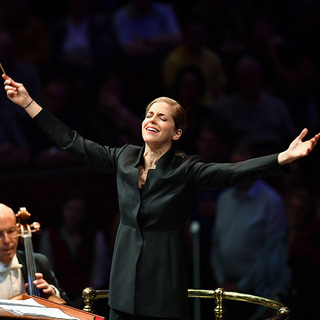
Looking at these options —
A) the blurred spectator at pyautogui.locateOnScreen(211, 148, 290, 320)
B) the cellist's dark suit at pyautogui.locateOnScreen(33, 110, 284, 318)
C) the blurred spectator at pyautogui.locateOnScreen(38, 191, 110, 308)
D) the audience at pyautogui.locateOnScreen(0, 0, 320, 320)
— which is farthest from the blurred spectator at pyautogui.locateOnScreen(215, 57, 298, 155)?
the cellist's dark suit at pyautogui.locateOnScreen(33, 110, 284, 318)

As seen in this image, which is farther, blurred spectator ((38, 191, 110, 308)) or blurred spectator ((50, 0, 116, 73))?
blurred spectator ((50, 0, 116, 73))

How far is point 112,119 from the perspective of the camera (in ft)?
22.1

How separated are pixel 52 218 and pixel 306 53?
9.22 ft

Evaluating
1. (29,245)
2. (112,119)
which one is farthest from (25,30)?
(29,245)

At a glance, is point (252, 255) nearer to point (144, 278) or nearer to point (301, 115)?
point (301, 115)

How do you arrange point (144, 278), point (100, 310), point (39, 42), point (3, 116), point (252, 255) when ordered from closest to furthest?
point (144, 278), point (100, 310), point (252, 255), point (3, 116), point (39, 42)

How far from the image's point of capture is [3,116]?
21.8 ft

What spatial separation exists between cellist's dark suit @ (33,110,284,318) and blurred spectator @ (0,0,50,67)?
169 inches

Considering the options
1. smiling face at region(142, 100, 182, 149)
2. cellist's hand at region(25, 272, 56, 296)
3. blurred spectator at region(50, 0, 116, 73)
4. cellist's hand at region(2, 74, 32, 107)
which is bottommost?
cellist's hand at region(25, 272, 56, 296)

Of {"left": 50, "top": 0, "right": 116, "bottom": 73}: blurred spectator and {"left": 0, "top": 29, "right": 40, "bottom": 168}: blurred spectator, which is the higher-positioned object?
{"left": 50, "top": 0, "right": 116, "bottom": 73}: blurred spectator

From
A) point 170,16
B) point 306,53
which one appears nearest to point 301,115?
point 306,53

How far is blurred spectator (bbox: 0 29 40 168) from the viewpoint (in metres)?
6.48

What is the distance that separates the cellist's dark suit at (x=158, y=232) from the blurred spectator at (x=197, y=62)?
394 centimetres

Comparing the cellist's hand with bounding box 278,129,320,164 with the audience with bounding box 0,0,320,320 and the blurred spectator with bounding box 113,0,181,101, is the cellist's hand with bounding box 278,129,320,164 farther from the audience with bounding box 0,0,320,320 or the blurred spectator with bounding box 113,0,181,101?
the blurred spectator with bounding box 113,0,181,101
